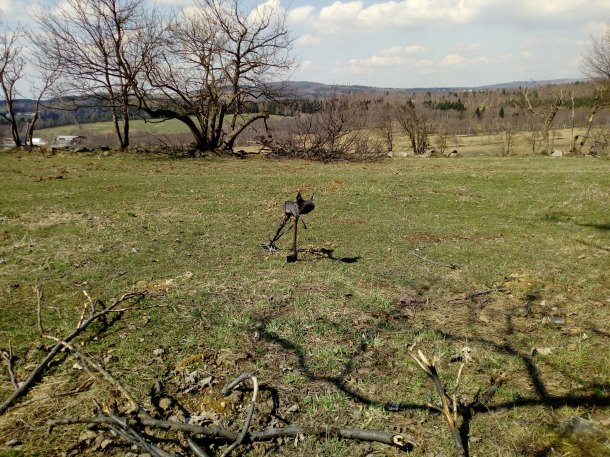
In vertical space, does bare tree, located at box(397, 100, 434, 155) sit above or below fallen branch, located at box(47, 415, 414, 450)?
above

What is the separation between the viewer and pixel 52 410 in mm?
2826

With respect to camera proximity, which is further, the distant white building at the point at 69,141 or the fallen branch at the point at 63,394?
the distant white building at the point at 69,141

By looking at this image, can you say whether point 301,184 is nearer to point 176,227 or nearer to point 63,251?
point 176,227

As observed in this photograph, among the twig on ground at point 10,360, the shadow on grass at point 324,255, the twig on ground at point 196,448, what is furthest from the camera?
the shadow on grass at point 324,255

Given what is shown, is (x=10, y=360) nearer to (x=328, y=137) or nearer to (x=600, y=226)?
(x=600, y=226)

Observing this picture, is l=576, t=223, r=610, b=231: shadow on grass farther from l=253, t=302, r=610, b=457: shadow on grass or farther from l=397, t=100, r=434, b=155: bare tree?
l=397, t=100, r=434, b=155: bare tree

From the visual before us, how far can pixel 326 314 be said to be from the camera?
4.23 m


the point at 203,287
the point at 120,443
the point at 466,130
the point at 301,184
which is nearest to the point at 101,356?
the point at 120,443

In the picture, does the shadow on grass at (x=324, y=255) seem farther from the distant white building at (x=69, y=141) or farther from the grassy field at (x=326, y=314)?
the distant white building at (x=69, y=141)

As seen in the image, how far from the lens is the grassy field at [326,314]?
2857 millimetres

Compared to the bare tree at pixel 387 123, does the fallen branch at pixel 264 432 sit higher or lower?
lower

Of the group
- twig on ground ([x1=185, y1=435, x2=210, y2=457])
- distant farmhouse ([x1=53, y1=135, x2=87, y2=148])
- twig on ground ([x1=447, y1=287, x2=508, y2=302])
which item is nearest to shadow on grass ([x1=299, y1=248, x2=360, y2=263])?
twig on ground ([x1=447, y1=287, x2=508, y2=302])

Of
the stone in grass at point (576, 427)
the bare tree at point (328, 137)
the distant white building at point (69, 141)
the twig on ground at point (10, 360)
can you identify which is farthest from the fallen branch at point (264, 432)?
the distant white building at point (69, 141)

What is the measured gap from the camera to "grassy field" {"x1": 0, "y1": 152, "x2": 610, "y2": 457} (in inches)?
112
